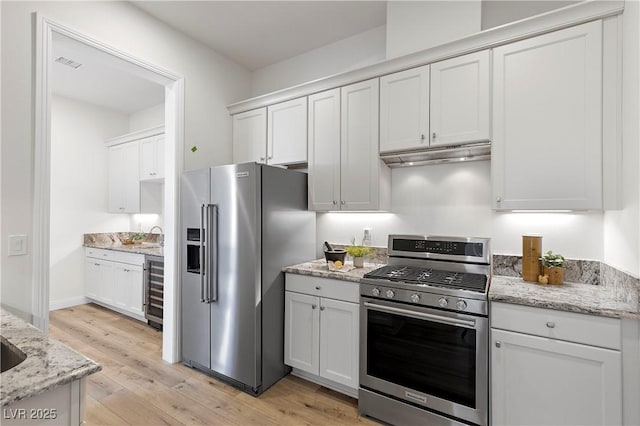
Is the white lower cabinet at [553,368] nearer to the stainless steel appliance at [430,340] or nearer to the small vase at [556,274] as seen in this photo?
the stainless steel appliance at [430,340]

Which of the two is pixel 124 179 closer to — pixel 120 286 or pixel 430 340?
pixel 120 286

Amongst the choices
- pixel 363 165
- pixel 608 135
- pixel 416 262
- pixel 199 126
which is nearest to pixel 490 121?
pixel 608 135

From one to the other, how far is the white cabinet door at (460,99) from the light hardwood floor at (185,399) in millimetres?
2084

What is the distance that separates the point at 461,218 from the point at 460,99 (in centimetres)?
92

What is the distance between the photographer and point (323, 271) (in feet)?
8.22

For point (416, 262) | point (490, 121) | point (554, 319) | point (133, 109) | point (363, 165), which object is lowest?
point (554, 319)

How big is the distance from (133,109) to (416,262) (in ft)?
16.8

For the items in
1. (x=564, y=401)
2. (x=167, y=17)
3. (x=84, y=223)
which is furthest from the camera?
(x=84, y=223)

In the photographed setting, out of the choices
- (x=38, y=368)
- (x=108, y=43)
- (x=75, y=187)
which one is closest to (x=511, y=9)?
(x=108, y=43)

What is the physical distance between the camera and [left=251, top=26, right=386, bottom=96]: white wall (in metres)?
3.09

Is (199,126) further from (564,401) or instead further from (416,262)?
(564,401)

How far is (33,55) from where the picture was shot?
2053 mm

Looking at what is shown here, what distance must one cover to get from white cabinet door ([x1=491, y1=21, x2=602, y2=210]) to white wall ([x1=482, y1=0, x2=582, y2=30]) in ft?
1.87

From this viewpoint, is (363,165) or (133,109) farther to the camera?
(133,109)
